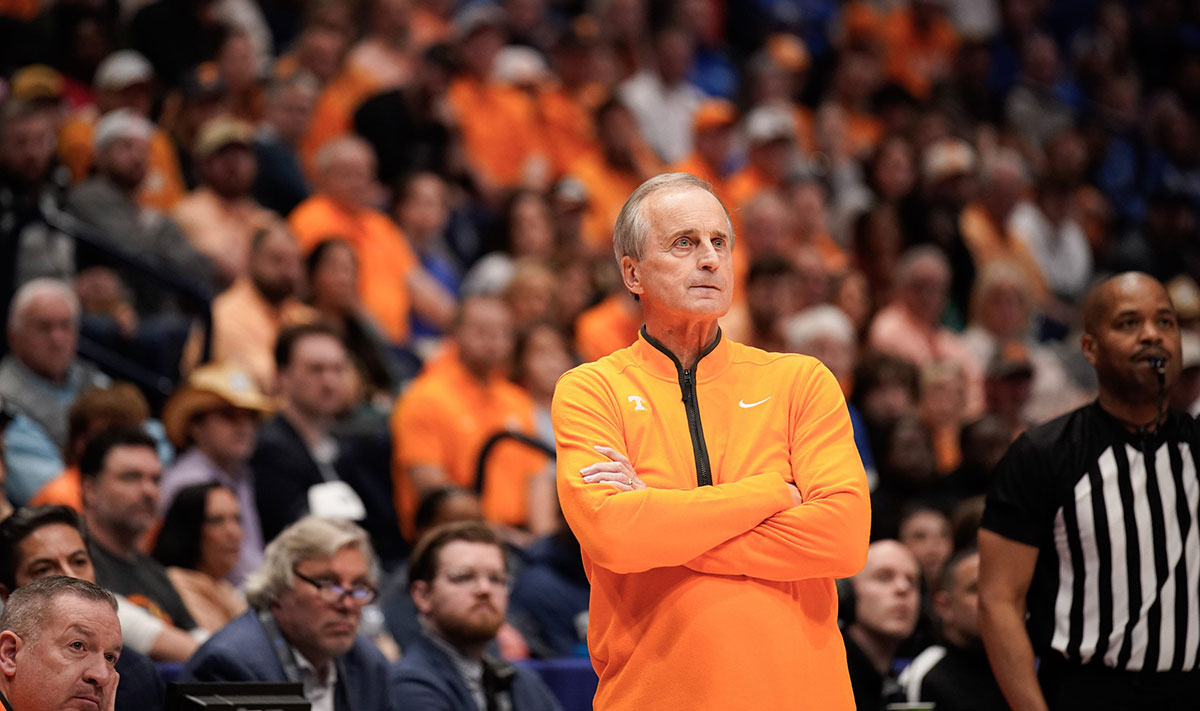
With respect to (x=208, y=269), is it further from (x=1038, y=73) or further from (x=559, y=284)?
(x=1038, y=73)

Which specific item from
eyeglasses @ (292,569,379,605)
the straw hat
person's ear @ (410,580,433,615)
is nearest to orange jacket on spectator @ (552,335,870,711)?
eyeglasses @ (292,569,379,605)

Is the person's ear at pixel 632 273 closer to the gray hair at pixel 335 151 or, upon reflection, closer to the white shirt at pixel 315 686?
the white shirt at pixel 315 686

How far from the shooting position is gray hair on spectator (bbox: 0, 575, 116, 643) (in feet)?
11.7

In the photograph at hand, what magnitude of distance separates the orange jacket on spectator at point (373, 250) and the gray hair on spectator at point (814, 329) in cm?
231

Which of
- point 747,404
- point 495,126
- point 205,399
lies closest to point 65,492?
point 205,399

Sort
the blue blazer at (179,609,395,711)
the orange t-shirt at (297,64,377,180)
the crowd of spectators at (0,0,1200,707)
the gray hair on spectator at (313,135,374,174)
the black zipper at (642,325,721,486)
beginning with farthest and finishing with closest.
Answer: the orange t-shirt at (297,64,377,180) < the gray hair on spectator at (313,135,374,174) < the crowd of spectators at (0,0,1200,707) < the blue blazer at (179,609,395,711) < the black zipper at (642,325,721,486)

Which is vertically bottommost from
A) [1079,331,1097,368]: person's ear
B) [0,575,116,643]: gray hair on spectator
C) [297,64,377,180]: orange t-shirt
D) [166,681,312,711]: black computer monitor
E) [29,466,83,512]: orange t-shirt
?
[166,681,312,711]: black computer monitor

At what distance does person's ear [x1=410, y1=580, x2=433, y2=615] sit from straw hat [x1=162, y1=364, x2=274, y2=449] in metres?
1.66

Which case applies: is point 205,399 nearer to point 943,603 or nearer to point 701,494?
point 943,603

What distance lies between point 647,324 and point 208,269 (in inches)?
205

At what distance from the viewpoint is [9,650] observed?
3572mm

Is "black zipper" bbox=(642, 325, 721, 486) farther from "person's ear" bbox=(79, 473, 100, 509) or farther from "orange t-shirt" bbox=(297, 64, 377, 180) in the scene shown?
"orange t-shirt" bbox=(297, 64, 377, 180)

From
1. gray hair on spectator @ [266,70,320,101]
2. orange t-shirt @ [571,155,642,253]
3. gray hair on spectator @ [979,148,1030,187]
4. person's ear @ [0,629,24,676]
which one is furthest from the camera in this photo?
gray hair on spectator @ [979,148,1030,187]

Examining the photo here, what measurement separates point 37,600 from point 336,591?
1.08 metres
